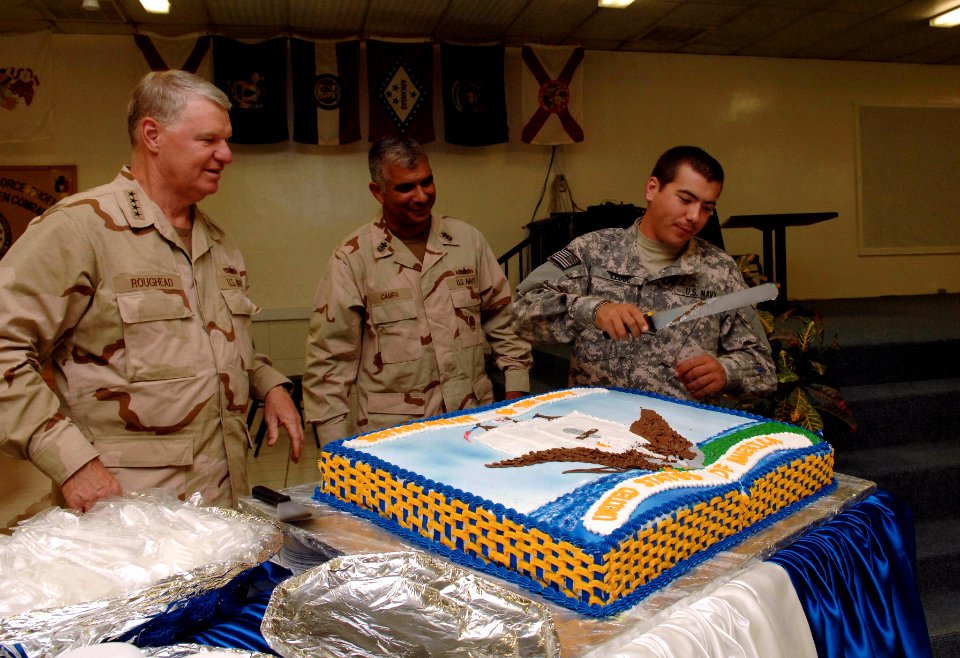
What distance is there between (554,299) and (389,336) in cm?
63

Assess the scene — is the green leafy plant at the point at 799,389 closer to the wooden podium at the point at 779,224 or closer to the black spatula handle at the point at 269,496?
the wooden podium at the point at 779,224

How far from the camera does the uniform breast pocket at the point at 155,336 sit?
5.12 ft

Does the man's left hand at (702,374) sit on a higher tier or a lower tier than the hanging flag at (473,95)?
lower

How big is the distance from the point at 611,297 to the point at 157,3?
15.9 ft

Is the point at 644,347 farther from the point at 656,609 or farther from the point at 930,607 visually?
the point at 930,607

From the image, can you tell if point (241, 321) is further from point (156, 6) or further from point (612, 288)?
point (156, 6)

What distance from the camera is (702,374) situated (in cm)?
173

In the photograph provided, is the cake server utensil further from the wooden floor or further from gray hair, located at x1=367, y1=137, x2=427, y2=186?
the wooden floor

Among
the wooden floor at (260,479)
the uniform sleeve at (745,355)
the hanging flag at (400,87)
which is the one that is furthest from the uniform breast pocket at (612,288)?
Result: the hanging flag at (400,87)

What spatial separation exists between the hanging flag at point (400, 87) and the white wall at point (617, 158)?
0.38m

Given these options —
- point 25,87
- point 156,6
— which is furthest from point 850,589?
point 25,87

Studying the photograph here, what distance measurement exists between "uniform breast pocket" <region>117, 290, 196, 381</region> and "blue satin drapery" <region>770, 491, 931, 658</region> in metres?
1.27

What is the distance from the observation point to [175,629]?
2.65 ft

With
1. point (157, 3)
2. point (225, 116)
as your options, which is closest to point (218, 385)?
point (225, 116)
